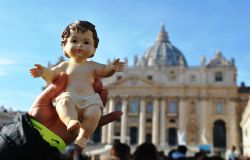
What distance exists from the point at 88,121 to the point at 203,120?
149ft

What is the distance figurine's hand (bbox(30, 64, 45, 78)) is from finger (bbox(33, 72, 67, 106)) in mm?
93

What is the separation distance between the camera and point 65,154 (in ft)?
5.48

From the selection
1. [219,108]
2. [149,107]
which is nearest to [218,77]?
[219,108]

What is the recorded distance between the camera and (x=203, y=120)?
151 ft

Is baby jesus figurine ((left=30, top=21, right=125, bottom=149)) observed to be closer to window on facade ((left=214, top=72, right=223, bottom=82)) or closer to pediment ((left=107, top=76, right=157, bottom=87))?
pediment ((left=107, top=76, right=157, bottom=87))

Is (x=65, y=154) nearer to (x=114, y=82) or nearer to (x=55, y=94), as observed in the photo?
(x=55, y=94)

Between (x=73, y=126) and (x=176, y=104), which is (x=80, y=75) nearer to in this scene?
(x=73, y=126)

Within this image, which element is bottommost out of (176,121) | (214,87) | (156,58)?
(176,121)

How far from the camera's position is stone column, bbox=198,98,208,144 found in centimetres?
4453

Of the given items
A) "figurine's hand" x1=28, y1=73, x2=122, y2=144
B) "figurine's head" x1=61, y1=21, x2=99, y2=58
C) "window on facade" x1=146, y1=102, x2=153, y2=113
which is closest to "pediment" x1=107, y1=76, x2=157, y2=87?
"window on facade" x1=146, y1=102, x2=153, y2=113

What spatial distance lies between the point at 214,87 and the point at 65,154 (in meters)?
47.0

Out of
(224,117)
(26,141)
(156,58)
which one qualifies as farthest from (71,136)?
(156,58)

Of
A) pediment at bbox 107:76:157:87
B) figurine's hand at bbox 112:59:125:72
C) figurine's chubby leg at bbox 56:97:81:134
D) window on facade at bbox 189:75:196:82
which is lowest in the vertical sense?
figurine's chubby leg at bbox 56:97:81:134

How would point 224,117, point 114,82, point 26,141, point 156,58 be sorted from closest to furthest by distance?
point 26,141 < point 224,117 < point 114,82 < point 156,58
